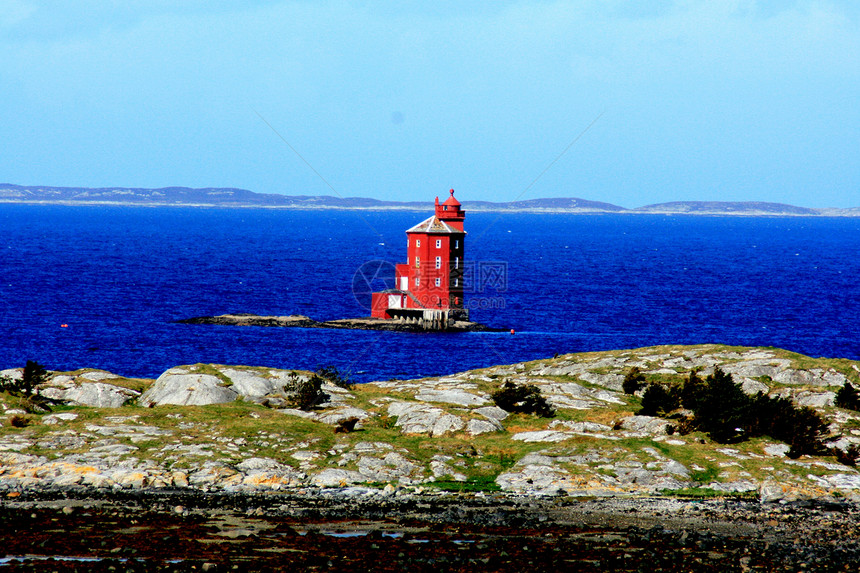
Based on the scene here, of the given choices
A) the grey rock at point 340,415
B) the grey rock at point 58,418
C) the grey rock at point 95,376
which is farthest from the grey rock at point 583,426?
the grey rock at point 95,376

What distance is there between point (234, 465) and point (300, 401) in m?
7.05

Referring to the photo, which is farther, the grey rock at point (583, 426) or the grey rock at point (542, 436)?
the grey rock at point (583, 426)

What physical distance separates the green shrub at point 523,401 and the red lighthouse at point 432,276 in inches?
2022

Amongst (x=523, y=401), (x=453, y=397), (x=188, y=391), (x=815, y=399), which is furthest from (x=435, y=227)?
(x=815, y=399)

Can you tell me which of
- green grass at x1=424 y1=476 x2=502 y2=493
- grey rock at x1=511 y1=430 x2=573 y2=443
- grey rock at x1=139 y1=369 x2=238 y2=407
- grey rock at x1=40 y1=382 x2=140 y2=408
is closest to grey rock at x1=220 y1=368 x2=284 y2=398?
grey rock at x1=139 y1=369 x2=238 y2=407

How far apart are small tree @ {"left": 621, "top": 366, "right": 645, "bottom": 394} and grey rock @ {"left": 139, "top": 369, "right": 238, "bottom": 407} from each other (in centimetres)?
1624

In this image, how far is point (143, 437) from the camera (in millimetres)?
28734

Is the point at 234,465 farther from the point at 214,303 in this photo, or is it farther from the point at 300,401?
the point at 214,303

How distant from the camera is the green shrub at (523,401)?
110 ft

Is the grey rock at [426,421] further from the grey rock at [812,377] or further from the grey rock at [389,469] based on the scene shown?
the grey rock at [812,377]

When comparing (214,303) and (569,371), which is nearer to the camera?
(569,371)

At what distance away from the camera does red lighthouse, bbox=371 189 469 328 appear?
8644 cm

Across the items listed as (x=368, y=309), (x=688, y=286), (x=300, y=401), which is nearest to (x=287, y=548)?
(x=300, y=401)

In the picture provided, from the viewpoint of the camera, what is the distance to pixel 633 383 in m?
37.9
